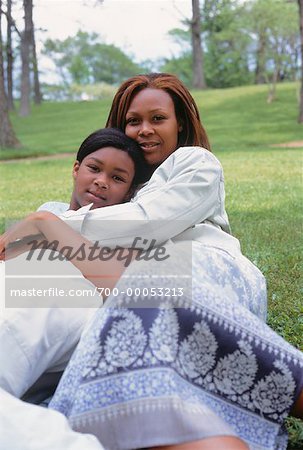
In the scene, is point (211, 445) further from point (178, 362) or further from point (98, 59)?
point (98, 59)

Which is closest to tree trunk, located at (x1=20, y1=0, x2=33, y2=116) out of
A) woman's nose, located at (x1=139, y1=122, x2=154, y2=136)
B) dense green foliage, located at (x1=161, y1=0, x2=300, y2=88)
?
dense green foliage, located at (x1=161, y1=0, x2=300, y2=88)

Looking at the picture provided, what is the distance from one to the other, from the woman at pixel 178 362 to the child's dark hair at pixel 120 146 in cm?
50

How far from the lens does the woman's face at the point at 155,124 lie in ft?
9.06

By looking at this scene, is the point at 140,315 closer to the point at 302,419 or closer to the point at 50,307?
the point at 50,307

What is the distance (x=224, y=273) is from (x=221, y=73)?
44913 millimetres

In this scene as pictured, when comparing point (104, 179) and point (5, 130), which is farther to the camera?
point (5, 130)

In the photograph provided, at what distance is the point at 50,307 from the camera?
195 cm

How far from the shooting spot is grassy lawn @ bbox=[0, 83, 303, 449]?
4.03 meters

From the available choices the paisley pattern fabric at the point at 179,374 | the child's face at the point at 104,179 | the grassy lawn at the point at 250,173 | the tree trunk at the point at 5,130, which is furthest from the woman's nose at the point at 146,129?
the tree trunk at the point at 5,130

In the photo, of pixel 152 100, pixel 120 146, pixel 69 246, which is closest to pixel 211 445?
pixel 69 246

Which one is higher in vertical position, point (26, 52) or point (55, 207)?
point (26, 52)

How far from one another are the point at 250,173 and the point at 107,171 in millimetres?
7606

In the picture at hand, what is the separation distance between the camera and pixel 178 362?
172cm

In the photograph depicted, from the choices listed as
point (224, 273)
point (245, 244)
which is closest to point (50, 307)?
point (224, 273)
